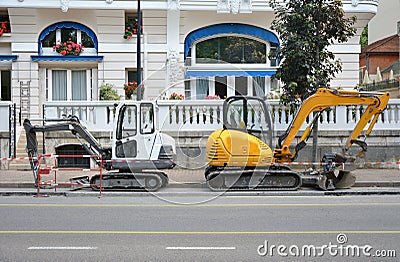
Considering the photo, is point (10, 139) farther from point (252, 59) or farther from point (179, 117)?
point (252, 59)

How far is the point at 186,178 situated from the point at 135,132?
9.52 ft

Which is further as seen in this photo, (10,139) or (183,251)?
(10,139)

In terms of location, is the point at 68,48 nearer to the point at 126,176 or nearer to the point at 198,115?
the point at 198,115

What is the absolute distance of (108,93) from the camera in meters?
25.5

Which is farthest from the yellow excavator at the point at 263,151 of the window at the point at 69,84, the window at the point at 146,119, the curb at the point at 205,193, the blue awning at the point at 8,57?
the blue awning at the point at 8,57

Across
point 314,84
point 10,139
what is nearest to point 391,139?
point 314,84

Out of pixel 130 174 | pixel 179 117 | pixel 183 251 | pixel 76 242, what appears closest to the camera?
pixel 183 251

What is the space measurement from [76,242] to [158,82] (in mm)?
10168

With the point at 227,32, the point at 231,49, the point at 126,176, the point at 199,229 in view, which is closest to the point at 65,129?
the point at 126,176

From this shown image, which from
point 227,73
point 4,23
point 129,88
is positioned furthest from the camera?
point 4,23

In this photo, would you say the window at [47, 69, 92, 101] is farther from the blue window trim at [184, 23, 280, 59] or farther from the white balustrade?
the white balustrade

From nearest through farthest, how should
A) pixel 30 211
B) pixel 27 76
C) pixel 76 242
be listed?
pixel 76 242, pixel 30 211, pixel 27 76

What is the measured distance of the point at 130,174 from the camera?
16469 millimetres

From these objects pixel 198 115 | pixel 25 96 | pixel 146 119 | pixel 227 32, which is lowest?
pixel 146 119
